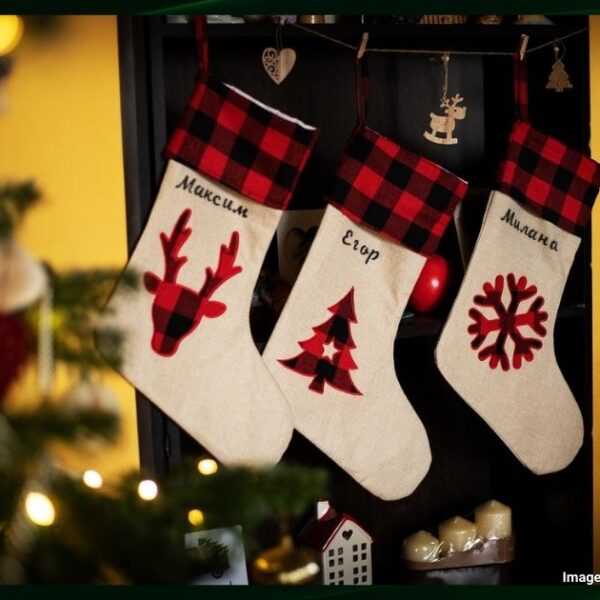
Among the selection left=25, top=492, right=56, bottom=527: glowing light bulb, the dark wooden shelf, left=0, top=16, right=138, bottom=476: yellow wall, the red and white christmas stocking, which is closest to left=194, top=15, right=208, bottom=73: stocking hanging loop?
the dark wooden shelf

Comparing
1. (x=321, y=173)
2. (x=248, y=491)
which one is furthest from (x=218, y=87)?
(x=248, y=491)

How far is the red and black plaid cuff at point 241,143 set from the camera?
1.52 meters

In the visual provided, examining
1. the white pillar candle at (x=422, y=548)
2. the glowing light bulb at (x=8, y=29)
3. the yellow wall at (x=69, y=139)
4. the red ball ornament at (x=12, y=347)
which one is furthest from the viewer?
the white pillar candle at (x=422, y=548)

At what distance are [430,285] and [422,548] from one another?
0.55m

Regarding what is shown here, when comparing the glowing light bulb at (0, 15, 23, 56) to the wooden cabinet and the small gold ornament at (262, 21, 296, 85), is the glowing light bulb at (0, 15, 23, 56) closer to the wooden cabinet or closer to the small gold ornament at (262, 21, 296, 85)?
the wooden cabinet

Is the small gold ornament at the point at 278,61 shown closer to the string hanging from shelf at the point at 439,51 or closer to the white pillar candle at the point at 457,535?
the string hanging from shelf at the point at 439,51

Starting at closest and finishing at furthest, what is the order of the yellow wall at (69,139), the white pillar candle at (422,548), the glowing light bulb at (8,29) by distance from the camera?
the glowing light bulb at (8,29), the yellow wall at (69,139), the white pillar candle at (422,548)

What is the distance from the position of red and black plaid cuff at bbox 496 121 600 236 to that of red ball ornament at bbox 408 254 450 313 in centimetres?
19

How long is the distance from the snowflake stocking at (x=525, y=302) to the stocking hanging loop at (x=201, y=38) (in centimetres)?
60

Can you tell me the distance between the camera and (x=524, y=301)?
1.79m

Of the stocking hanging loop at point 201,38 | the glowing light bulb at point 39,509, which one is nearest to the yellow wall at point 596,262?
the stocking hanging loop at point 201,38

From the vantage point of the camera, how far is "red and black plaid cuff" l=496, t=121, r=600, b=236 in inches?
69.2

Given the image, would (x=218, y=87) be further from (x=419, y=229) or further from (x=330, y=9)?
(x=419, y=229)

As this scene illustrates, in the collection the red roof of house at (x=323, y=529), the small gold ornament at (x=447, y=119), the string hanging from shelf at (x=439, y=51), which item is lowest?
→ the red roof of house at (x=323, y=529)
